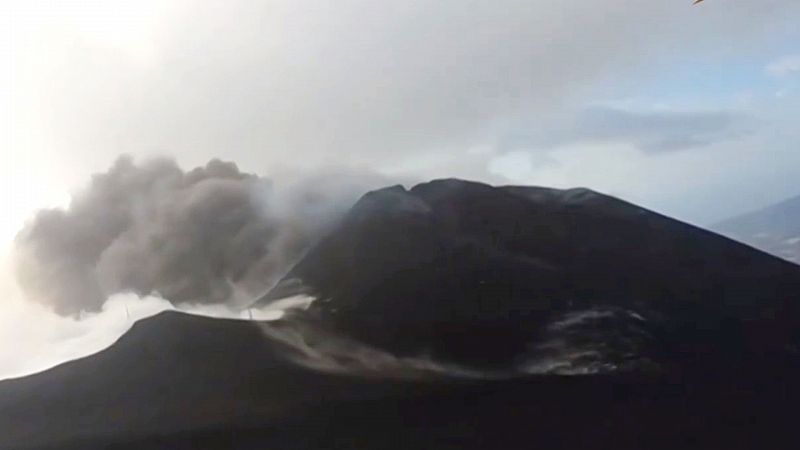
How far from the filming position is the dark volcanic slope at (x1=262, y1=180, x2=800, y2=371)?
23.5m

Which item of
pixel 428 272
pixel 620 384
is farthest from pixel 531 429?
pixel 428 272

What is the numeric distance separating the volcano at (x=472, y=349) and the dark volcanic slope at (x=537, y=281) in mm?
62

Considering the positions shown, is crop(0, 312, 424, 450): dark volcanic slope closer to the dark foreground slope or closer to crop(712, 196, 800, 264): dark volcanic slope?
the dark foreground slope

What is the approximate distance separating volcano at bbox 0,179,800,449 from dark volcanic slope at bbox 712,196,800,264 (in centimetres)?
222

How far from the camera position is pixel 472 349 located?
77.3 ft

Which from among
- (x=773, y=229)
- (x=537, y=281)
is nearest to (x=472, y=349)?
(x=537, y=281)

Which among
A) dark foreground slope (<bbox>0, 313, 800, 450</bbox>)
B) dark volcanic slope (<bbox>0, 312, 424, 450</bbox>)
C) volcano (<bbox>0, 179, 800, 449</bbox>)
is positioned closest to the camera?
dark foreground slope (<bbox>0, 313, 800, 450</bbox>)

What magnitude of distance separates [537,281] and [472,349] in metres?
3.37

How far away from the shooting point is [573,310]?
24.7 meters

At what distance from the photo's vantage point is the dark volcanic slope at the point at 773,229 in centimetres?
2989

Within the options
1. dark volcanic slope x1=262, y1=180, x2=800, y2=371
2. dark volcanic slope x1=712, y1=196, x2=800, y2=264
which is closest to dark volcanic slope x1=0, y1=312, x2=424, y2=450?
dark volcanic slope x1=262, y1=180, x2=800, y2=371

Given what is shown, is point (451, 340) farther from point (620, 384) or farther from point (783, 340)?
point (783, 340)

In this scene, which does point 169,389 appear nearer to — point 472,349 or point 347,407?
point 347,407

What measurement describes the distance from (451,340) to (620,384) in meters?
4.69
